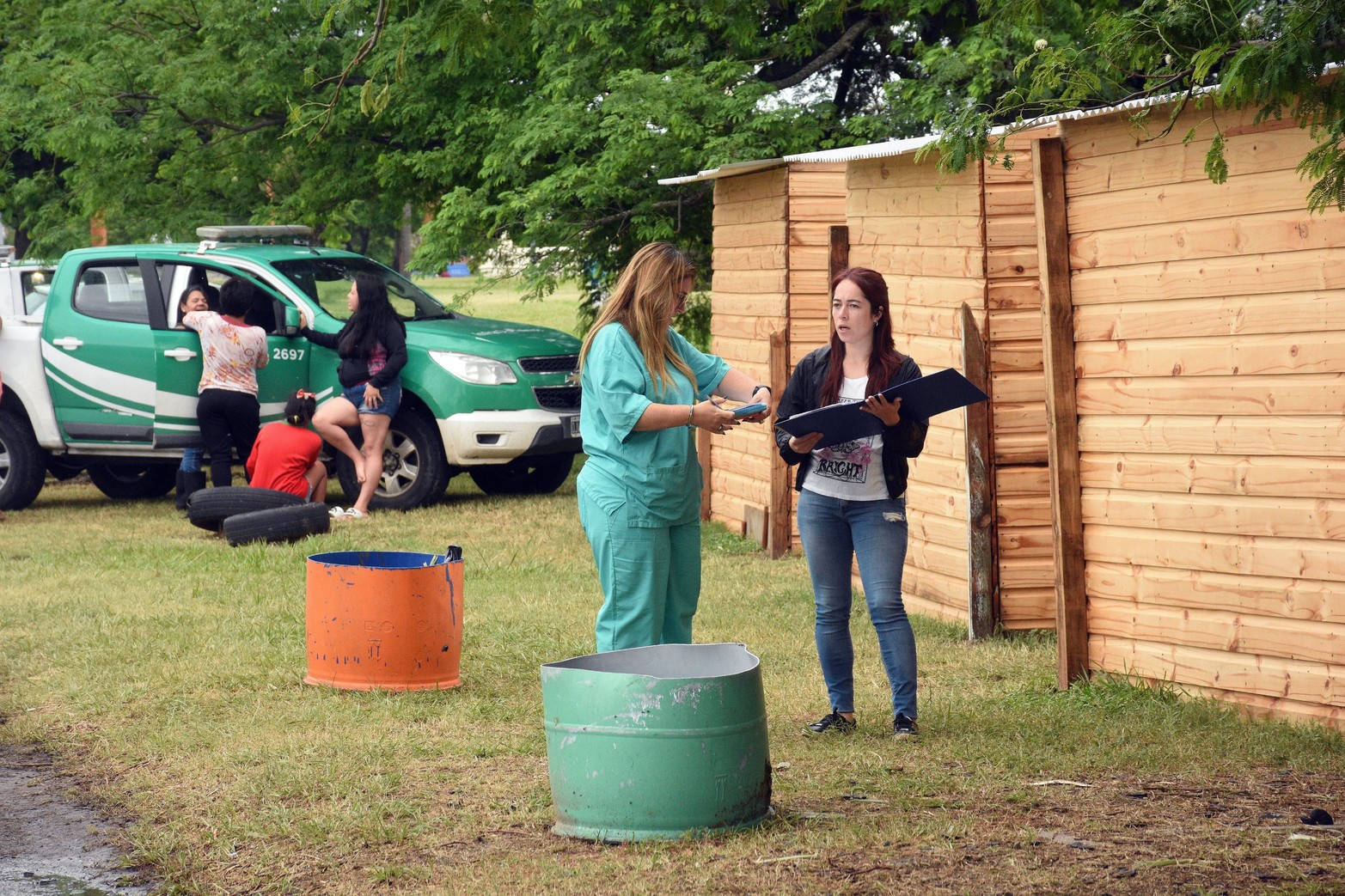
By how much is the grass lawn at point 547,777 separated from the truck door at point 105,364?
3958mm

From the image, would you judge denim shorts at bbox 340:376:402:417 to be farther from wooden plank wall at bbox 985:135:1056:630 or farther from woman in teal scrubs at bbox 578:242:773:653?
woman in teal scrubs at bbox 578:242:773:653

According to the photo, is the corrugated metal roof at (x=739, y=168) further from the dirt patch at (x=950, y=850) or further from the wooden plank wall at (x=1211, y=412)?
the dirt patch at (x=950, y=850)

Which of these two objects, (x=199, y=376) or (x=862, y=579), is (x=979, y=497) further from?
(x=199, y=376)

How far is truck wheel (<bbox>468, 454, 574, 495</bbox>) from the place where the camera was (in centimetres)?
1421

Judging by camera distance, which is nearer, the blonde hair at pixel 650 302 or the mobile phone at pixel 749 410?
the mobile phone at pixel 749 410

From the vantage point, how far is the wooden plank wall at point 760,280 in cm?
1072

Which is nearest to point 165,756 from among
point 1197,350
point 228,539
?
point 1197,350

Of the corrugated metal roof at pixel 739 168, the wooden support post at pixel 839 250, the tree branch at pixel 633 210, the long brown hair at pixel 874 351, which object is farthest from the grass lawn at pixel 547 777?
the tree branch at pixel 633 210

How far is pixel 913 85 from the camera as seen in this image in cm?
1309

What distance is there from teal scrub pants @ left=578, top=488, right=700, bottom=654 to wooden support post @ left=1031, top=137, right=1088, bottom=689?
193 cm

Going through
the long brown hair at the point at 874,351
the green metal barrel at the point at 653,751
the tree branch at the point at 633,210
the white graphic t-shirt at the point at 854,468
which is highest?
the tree branch at the point at 633,210

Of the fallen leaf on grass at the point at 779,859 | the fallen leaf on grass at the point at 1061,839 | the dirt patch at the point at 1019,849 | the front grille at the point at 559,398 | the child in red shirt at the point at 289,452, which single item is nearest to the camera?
the dirt patch at the point at 1019,849

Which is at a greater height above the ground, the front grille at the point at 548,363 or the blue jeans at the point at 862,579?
the front grille at the point at 548,363

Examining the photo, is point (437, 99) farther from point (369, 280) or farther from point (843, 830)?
point (843, 830)
